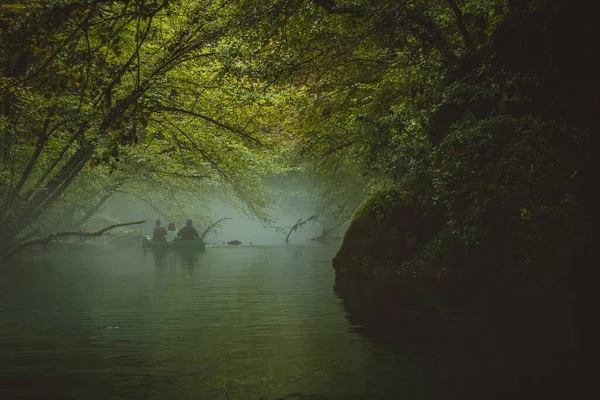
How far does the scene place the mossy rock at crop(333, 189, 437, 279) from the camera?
13469mm

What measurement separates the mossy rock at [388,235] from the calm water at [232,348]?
182 centimetres

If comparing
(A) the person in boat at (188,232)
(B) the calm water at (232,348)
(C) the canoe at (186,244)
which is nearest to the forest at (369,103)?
(B) the calm water at (232,348)

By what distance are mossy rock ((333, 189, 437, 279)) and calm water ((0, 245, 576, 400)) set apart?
1.82 m

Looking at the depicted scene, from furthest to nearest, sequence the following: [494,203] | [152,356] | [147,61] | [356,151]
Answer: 1. [356,151]
2. [147,61]
3. [494,203]
4. [152,356]

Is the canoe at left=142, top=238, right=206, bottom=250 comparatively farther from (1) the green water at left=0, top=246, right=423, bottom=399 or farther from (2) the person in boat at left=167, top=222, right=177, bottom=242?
(1) the green water at left=0, top=246, right=423, bottom=399

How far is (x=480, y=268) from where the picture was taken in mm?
11891

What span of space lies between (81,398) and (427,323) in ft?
15.5

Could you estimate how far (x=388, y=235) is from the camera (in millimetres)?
13789

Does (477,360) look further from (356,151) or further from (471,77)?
(356,151)

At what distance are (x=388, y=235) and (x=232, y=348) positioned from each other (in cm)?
759

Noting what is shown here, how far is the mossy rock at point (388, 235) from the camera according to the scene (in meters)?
13.5

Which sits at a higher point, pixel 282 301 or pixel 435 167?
pixel 435 167

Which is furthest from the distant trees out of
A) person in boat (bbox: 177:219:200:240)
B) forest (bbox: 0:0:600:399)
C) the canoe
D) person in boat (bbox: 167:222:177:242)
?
person in boat (bbox: 167:222:177:242)

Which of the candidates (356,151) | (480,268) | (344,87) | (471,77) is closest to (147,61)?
(344,87)
